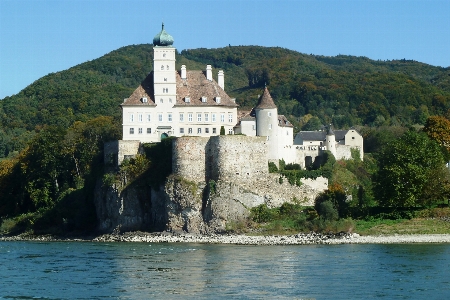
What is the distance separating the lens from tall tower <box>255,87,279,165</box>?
229 ft

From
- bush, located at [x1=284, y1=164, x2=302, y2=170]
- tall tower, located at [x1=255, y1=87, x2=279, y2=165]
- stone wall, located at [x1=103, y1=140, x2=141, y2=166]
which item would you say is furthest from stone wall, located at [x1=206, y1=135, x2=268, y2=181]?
stone wall, located at [x1=103, y1=140, x2=141, y2=166]

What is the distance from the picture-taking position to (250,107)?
120188mm

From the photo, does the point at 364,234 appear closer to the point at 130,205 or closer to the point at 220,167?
the point at 220,167

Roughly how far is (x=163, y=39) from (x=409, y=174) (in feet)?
70.2

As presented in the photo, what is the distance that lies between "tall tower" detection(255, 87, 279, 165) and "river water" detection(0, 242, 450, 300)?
13215mm

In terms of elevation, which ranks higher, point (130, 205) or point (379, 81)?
point (379, 81)

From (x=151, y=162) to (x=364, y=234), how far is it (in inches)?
668

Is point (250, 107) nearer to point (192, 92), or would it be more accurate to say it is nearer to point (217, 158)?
point (192, 92)

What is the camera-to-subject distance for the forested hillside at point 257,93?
4382 inches

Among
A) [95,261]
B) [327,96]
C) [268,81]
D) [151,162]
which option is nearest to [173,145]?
[151,162]

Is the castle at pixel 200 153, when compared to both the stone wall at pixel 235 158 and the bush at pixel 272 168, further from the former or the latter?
the bush at pixel 272 168

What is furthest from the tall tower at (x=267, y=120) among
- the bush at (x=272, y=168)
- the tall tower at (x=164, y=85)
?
the tall tower at (x=164, y=85)

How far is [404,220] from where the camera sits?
62906 mm

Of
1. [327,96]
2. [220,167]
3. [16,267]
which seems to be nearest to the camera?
[16,267]
